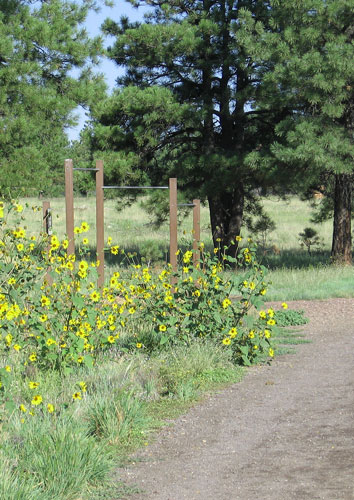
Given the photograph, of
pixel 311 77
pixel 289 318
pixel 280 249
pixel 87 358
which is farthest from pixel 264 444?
pixel 280 249

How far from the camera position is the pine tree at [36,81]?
1542 cm

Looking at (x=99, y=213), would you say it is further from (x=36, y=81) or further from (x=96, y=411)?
(x=36, y=81)

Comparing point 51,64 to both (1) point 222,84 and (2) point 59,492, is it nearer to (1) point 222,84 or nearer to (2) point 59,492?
(1) point 222,84

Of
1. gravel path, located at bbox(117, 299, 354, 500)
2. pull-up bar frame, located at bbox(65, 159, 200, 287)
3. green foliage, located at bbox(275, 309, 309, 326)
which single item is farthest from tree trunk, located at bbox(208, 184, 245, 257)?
gravel path, located at bbox(117, 299, 354, 500)

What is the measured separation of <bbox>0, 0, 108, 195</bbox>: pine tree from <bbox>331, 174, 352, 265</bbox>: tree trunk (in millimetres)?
5482

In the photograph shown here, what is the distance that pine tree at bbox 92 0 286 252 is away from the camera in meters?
14.8

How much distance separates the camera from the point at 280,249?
21641 millimetres

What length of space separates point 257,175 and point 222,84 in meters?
2.72

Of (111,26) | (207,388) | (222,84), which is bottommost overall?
(207,388)

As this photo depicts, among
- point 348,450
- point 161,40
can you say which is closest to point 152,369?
point 348,450

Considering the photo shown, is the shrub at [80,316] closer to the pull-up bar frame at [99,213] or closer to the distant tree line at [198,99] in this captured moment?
the pull-up bar frame at [99,213]

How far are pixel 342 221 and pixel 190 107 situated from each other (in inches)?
147

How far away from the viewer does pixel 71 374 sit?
18.1ft

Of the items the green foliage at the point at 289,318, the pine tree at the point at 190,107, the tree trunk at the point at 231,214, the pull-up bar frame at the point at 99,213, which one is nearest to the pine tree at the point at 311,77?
the pine tree at the point at 190,107
